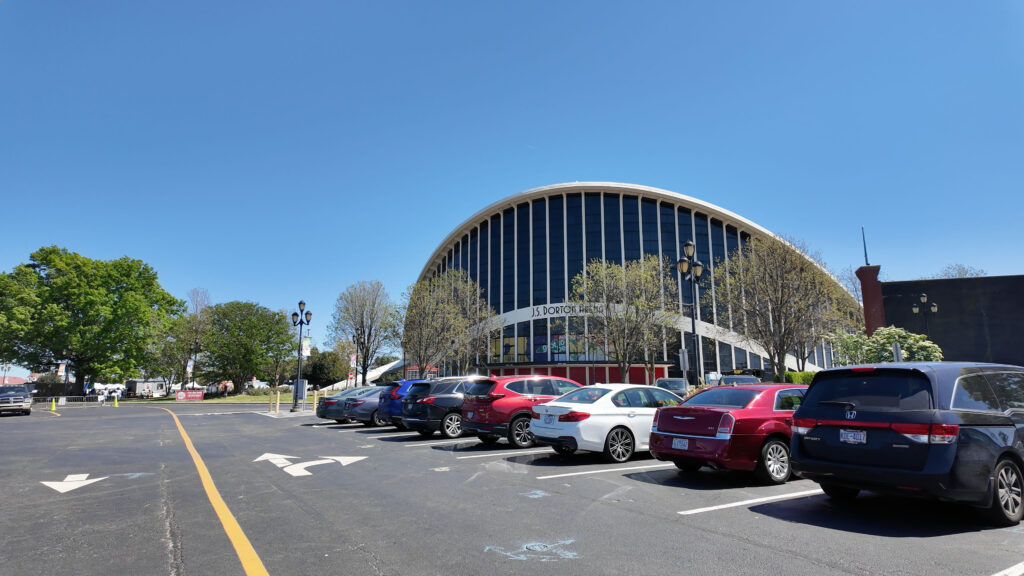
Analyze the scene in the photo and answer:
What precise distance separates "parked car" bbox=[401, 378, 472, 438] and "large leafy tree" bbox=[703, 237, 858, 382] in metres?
17.9

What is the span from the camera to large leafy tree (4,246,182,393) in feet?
155

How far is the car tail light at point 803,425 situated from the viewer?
650 cm

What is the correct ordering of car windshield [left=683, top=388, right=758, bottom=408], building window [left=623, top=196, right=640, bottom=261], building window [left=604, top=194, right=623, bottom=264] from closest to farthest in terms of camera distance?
car windshield [left=683, top=388, right=758, bottom=408] → building window [left=604, top=194, right=623, bottom=264] → building window [left=623, top=196, right=640, bottom=261]

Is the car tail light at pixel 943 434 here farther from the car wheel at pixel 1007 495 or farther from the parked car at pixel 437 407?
the parked car at pixel 437 407

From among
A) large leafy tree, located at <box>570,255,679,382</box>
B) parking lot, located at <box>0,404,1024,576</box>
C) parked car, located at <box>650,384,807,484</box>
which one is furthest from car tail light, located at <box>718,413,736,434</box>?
large leafy tree, located at <box>570,255,679,382</box>

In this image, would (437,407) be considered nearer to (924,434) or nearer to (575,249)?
(924,434)

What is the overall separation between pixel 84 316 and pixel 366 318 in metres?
24.7

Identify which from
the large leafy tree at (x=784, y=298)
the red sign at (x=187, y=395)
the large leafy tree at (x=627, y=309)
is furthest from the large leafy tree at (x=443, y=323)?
the red sign at (x=187, y=395)

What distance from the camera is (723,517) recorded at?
609 centimetres

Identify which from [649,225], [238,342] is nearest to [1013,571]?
[649,225]

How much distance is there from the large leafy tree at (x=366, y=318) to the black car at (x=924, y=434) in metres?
44.4

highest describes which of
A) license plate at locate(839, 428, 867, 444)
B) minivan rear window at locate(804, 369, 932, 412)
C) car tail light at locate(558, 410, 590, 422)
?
minivan rear window at locate(804, 369, 932, 412)

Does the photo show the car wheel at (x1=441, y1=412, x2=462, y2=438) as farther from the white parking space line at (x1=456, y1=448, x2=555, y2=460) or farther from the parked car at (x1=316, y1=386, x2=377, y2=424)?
the parked car at (x1=316, y1=386, x2=377, y2=424)

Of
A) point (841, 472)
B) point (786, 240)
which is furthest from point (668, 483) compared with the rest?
point (786, 240)
